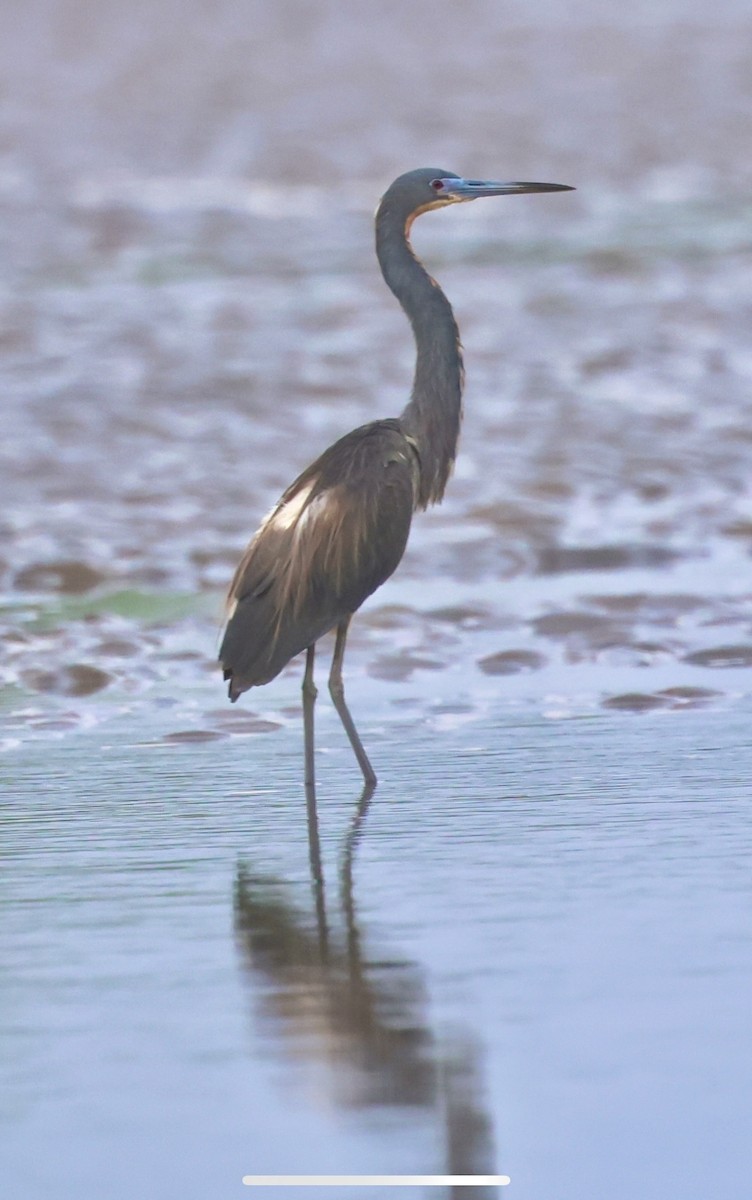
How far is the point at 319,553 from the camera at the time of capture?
6781 mm

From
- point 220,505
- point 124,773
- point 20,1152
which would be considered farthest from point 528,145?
point 20,1152

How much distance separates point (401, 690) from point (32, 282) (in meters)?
9.91

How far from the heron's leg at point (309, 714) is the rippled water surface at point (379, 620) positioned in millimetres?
99

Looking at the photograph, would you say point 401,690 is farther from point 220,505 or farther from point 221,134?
point 221,134

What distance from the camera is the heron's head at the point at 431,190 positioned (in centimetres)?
760

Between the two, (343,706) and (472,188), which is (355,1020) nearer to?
(343,706)

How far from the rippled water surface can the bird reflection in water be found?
0.04 feet

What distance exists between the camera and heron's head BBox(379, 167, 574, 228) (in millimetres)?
7598

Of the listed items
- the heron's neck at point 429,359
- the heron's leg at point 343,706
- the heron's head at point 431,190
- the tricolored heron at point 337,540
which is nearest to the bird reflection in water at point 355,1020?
the heron's leg at point 343,706

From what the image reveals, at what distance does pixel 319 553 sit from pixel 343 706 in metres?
0.46

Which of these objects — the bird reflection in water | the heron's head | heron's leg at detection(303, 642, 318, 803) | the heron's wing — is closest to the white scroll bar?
the bird reflection in water

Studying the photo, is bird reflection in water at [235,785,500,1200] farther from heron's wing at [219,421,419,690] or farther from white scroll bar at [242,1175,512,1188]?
heron's wing at [219,421,419,690]

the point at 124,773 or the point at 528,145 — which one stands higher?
the point at 528,145

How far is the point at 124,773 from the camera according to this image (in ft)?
21.8
